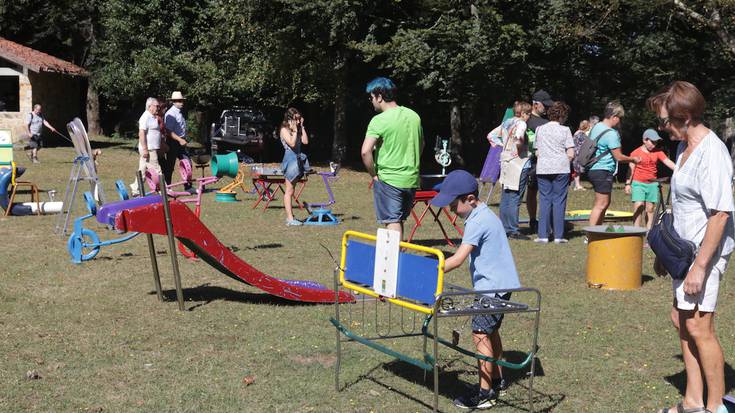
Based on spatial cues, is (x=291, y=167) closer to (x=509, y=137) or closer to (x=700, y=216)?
(x=509, y=137)

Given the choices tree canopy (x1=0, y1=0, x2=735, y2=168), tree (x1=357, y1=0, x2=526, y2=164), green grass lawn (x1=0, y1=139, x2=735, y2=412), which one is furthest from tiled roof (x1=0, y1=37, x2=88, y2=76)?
green grass lawn (x1=0, y1=139, x2=735, y2=412)

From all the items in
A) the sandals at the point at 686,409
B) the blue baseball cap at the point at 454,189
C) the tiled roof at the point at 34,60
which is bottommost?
the sandals at the point at 686,409

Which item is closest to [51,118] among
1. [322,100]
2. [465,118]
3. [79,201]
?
[322,100]

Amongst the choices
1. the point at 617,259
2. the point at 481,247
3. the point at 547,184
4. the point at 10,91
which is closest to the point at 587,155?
the point at 547,184

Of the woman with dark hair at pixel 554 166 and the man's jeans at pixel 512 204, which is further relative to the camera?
the man's jeans at pixel 512 204

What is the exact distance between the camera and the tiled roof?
34.7 metres

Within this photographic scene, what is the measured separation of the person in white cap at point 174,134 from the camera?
565 inches

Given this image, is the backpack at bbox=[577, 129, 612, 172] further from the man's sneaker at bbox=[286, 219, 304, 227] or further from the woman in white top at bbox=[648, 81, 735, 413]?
the woman in white top at bbox=[648, 81, 735, 413]

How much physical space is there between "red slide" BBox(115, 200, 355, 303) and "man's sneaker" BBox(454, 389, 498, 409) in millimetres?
2768

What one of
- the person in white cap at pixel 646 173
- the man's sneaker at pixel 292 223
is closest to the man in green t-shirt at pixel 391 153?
the person in white cap at pixel 646 173

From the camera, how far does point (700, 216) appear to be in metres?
4.99

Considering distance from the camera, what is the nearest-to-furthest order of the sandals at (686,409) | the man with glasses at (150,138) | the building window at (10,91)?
1. the sandals at (686,409)
2. the man with glasses at (150,138)
3. the building window at (10,91)

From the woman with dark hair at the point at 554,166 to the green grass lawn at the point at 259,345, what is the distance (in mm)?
1180

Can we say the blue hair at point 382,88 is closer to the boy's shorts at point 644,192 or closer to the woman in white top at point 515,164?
the woman in white top at point 515,164
